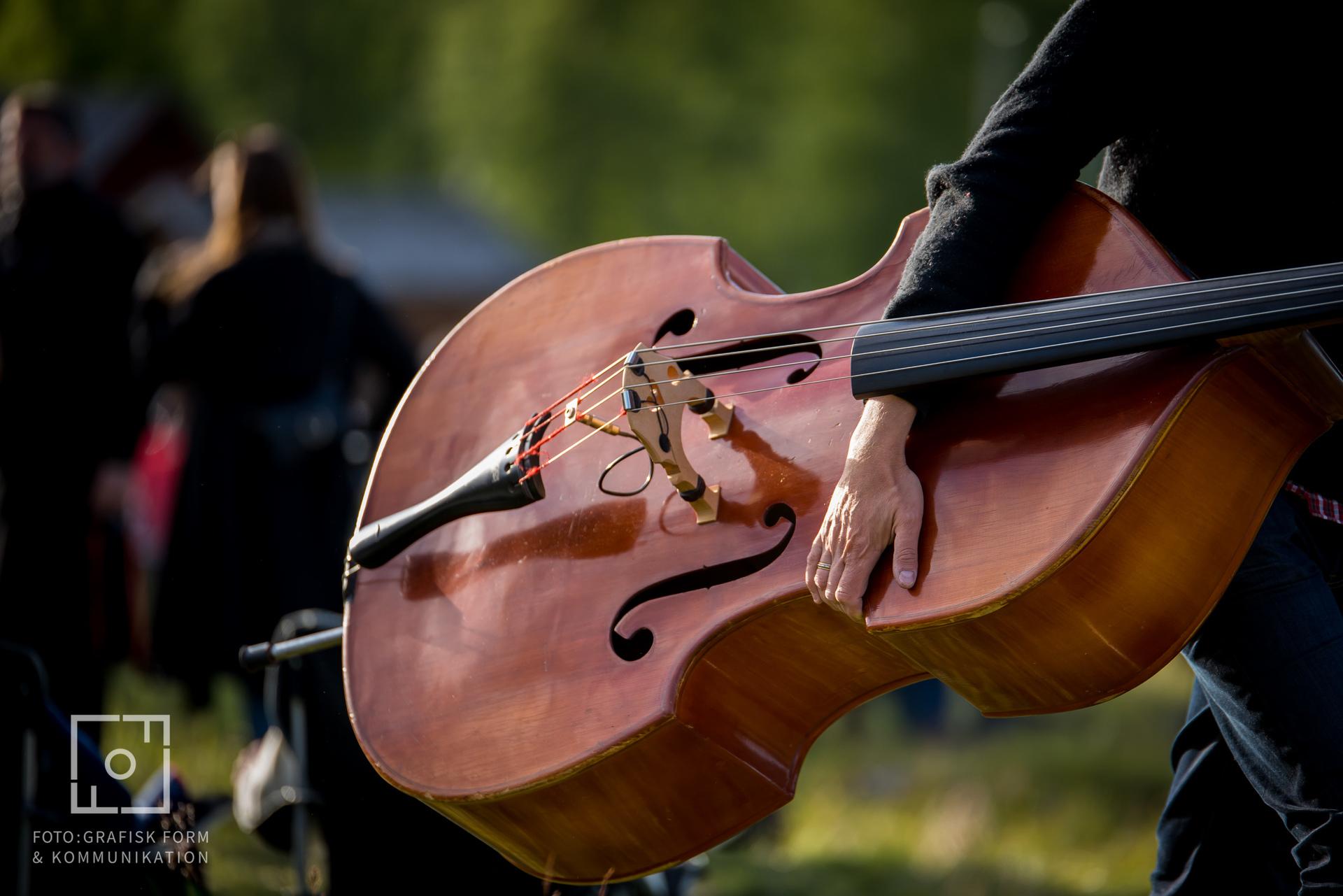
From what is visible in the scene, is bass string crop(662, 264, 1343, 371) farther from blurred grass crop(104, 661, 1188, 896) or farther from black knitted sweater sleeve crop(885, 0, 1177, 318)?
blurred grass crop(104, 661, 1188, 896)

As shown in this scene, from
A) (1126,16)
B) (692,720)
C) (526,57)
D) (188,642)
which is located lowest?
(188,642)

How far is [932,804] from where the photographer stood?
225 inches

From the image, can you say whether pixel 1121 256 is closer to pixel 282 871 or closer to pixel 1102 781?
pixel 282 871

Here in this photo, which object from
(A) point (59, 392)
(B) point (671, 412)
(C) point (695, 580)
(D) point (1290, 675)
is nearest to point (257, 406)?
(A) point (59, 392)

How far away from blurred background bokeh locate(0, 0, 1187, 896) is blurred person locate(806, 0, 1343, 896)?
15439 mm

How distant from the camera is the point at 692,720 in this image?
1.81 metres

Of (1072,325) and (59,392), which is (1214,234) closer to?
(1072,325)

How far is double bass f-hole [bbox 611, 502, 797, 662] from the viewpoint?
1.81 m

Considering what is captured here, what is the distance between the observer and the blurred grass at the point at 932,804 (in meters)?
3.86

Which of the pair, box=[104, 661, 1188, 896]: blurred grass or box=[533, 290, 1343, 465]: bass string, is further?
box=[104, 661, 1188, 896]: blurred grass

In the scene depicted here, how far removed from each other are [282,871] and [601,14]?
25339mm

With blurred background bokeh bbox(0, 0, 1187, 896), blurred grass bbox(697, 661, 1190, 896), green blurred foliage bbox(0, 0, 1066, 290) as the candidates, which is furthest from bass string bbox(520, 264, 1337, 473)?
green blurred foliage bbox(0, 0, 1066, 290)

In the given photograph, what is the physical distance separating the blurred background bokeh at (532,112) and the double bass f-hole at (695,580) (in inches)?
599

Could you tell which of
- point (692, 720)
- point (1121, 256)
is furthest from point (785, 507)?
point (1121, 256)
